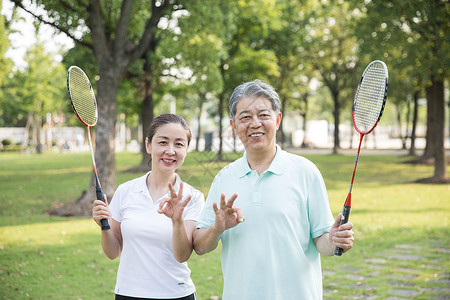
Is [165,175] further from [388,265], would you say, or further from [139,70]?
[139,70]

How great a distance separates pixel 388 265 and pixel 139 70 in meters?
13.1

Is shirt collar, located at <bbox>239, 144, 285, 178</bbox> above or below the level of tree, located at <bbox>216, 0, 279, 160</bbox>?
below

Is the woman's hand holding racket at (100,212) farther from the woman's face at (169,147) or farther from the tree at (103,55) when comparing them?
the tree at (103,55)

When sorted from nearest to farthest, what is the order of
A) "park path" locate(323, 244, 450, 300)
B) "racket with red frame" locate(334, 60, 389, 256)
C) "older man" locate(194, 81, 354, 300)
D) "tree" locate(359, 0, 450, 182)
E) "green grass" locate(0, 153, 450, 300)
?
1. "older man" locate(194, 81, 354, 300)
2. "racket with red frame" locate(334, 60, 389, 256)
3. "park path" locate(323, 244, 450, 300)
4. "green grass" locate(0, 153, 450, 300)
5. "tree" locate(359, 0, 450, 182)

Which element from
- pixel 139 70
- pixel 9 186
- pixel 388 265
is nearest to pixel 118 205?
pixel 388 265

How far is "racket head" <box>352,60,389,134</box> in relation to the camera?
124 inches

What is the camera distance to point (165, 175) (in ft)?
11.0

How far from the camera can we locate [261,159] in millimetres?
2967

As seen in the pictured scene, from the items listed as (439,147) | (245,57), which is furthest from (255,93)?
(245,57)

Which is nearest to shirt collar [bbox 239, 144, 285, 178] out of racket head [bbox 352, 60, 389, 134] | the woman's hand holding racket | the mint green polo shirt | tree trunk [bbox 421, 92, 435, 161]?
the mint green polo shirt

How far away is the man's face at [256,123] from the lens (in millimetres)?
2873

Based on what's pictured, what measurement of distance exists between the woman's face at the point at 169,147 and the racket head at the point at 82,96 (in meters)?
1.34

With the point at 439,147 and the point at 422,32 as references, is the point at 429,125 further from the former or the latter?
the point at 422,32

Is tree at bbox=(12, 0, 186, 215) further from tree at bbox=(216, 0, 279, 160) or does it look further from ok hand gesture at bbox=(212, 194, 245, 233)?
tree at bbox=(216, 0, 279, 160)
